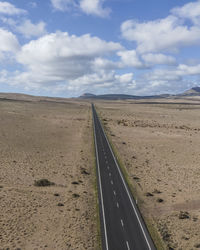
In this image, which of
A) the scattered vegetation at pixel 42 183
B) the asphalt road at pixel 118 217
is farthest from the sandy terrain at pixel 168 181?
the scattered vegetation at pixel 42 183

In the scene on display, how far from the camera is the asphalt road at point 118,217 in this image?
2822cm

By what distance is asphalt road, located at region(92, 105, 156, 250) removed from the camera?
28.2 metres

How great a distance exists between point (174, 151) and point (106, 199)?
43.4m

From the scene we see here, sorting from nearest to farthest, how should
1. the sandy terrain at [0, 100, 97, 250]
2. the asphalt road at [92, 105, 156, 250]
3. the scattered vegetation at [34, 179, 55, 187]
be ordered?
the asphalt road at [92, 105, 156, 250] → the sandy terrain at [0, 100, 97, 250] → the scattered vegetation at [34, 179, 55, 187]

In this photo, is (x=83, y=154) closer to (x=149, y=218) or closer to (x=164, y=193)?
(x=164, y=193)

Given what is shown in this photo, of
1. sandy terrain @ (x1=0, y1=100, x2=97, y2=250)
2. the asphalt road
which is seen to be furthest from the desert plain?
the asphalt road

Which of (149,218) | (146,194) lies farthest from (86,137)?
(149,218)

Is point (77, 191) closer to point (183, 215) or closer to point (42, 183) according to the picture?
point (42, 183)

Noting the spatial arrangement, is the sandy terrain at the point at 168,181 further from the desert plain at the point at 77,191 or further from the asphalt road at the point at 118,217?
the asphalt road at the point at 118,217

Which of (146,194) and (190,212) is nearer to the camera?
(190,212)

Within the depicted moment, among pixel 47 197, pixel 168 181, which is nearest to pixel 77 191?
pixel 47 197

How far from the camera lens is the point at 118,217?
33.6 m

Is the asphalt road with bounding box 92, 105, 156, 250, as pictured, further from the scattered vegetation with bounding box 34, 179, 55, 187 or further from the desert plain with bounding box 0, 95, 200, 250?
the scattered vegetation with bounding box 34, 179, 55, 187

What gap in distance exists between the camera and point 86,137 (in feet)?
296
